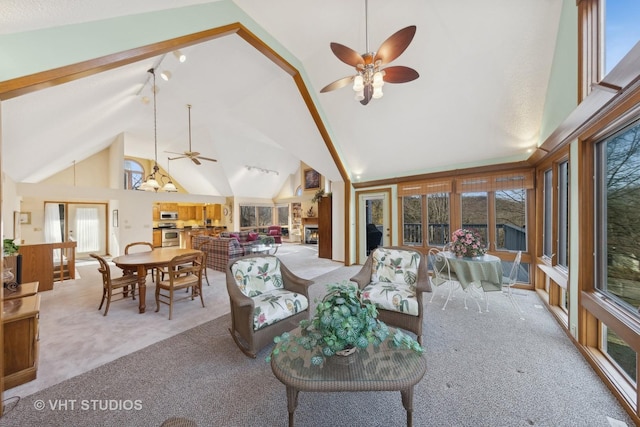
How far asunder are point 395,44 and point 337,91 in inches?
89.3

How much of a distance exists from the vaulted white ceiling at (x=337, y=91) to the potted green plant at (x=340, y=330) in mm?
2747

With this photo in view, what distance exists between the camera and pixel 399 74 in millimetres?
2590

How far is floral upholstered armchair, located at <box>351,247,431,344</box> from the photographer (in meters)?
2.41

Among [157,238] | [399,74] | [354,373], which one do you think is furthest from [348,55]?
[157,238]

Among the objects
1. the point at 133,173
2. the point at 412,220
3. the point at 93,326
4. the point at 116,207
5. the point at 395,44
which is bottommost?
the point at 93,326

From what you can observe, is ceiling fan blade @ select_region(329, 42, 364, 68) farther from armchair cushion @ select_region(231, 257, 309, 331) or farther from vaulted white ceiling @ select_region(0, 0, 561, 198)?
armchair cushion @ select_region(231, 257, 309, 331)

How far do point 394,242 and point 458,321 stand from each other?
2.90 m

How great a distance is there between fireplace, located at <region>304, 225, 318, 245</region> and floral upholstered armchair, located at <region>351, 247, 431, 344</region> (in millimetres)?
7726

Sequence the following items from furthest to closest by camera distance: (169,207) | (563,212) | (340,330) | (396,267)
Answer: (169,207) → (563,212) → (396,267) → (340,330)

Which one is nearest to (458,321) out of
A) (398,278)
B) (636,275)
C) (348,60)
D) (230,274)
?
(398,278)

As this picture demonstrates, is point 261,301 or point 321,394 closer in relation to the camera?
point 321,394

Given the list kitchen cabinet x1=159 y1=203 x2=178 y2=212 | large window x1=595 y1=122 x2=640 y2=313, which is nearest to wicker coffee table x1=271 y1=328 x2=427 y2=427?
large window x1=595 y1=122 x2=640 y2=313

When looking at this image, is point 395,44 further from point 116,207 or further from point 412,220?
point 116,207

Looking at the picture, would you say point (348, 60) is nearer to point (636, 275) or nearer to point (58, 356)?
point (636, 275)
